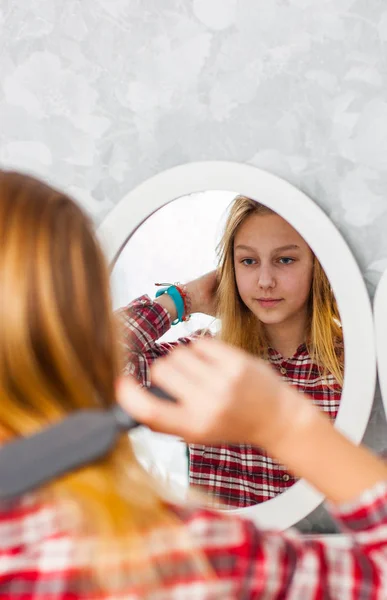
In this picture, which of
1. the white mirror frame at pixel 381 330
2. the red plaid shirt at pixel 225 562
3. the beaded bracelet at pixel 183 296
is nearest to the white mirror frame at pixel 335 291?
the white mirror frame at pixel 381 330

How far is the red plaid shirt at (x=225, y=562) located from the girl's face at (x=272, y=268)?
1.58 ft

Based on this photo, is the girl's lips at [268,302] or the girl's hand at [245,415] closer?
the girl's hand at [245,415]

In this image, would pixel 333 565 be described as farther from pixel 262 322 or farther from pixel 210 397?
pixel 262 322

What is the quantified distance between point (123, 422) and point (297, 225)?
1.77ft

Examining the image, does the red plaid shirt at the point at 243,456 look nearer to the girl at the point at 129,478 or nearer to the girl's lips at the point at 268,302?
the girl's lips at the point at 268,302

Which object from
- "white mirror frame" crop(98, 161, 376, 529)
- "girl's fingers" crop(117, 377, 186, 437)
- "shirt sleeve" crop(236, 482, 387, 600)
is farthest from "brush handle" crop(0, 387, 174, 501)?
"white mirror frame" crop(98, 161, 376, 529)

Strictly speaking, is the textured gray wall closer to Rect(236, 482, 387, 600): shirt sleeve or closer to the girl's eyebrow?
the girl's eyebrow

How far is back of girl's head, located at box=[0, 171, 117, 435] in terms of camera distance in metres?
0.42

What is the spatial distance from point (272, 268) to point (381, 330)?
0.16 meters

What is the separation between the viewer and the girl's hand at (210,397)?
37 cm

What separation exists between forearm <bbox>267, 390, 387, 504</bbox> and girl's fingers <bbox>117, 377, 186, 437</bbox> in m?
0.07

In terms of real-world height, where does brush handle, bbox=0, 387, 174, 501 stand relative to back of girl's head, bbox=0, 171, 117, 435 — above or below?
below

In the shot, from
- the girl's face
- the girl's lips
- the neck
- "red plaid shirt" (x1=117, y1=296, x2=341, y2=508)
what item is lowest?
"red plaid shirt" (x1=117, y1=296, x2=341, y2=508)

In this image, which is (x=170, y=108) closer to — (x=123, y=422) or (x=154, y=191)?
(x=154, y=191)
